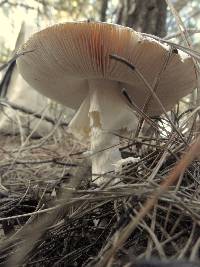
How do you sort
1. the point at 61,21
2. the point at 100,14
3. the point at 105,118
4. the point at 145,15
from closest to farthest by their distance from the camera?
1. the point at 61,21
2. the point at 105,118
3. the point at 145,15
4. the point at 100,14

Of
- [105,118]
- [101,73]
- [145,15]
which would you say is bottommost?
[105,118]

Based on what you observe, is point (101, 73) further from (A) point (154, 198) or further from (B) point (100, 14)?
(B) point (100, 14)

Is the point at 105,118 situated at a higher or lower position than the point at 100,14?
lower

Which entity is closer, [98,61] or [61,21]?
[61,21]

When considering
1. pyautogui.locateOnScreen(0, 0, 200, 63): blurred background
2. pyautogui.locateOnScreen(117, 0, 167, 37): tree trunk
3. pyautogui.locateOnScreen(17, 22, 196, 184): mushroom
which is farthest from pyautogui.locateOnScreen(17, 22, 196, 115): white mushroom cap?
pyautogui.locateOnScreen(117, 0, 167, 37): tree trunk

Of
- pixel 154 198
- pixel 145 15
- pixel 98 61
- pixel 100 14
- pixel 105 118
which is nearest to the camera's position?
pixel 154 198

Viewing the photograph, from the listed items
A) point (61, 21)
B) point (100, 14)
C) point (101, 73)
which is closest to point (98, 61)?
point (101, 73)

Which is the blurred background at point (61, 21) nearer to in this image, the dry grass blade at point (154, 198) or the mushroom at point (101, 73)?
the mushroom at point (101, 73)
